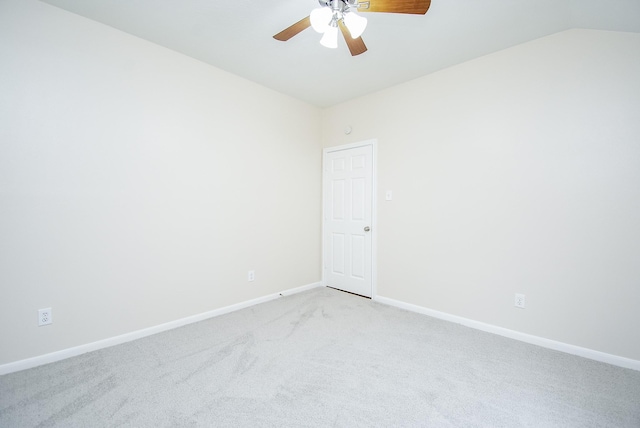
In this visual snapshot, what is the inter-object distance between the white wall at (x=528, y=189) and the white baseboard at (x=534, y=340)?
0.14ft

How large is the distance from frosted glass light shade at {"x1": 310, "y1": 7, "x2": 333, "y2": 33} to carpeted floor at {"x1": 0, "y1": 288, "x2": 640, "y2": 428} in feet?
7.24

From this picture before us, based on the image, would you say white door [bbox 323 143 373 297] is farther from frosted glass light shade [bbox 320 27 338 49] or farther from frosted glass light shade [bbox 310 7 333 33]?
frosted glass light shade [bbox 310 7 333 33]

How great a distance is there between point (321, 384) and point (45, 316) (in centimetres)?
203

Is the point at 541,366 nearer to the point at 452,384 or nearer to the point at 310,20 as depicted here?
the point at 452,384

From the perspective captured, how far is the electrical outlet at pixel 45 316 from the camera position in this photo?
1971 millimetres

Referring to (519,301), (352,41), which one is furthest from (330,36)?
(519,301)

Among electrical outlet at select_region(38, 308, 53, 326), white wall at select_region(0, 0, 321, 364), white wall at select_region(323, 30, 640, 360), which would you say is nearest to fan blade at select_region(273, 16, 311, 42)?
A: white wall at select_region(0, 0, 321, 364)

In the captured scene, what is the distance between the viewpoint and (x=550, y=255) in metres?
2.27

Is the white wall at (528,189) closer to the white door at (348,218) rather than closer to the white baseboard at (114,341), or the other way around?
the white door at (348,218)

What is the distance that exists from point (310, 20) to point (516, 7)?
1494 millimetres

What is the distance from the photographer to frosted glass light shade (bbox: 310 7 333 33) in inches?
61.5

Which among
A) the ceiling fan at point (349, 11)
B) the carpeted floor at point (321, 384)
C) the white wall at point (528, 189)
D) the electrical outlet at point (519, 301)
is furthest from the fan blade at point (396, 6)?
the electrical outlet at point (519, 301)

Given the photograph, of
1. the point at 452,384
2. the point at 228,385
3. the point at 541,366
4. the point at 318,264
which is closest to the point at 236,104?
the point at 318,264

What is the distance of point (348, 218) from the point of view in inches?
147
